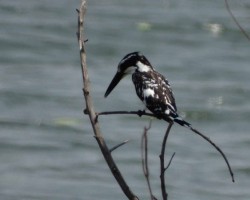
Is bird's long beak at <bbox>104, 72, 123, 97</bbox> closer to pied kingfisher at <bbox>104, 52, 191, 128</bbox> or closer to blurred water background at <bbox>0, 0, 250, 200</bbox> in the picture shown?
pied kingfisher at <bbox>104, 52, 191, 128</bbox>

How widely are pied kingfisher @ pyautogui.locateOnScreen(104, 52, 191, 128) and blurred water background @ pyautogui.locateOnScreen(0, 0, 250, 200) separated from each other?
12.0 ft

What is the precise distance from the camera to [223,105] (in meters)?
12.4

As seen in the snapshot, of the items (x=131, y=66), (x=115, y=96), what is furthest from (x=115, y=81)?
(x=115, y=96)

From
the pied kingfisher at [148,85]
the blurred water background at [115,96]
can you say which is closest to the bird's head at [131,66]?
the pied kingfisher at [148,85]

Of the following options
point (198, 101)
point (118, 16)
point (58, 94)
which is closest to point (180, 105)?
point (198, 101)

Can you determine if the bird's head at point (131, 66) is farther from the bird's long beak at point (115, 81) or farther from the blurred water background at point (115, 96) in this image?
the blurred water background at point (115, 96)

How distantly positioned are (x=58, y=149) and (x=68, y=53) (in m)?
2.40

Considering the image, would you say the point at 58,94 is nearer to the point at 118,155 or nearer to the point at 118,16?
the point at 118,155

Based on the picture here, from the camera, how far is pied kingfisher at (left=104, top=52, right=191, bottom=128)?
6.04 metres

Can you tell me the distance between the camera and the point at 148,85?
6.32 metres

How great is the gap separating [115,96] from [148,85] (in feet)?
19.1

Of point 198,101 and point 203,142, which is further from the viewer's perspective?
point 198,101

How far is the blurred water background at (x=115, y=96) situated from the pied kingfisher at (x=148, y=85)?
3664 millimetres

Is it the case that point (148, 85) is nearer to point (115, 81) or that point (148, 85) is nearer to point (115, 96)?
point (115, 81)
